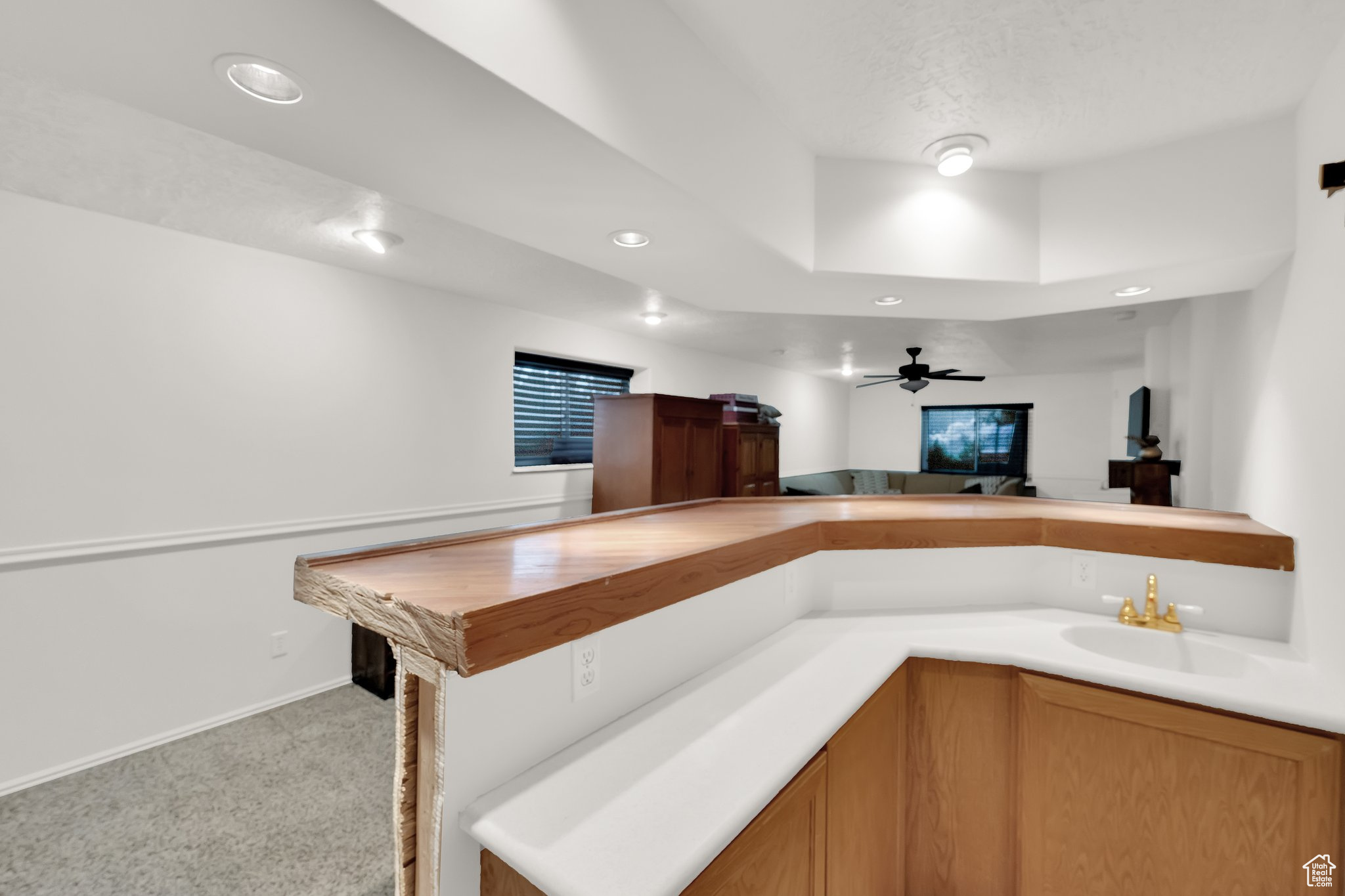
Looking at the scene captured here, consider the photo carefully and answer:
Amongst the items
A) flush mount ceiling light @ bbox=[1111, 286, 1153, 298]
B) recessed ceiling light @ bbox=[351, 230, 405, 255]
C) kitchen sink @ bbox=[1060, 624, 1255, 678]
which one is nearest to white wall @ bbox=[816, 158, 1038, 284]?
flush mount ceiling light @ bbox=[1111, 286, 1153, 298]

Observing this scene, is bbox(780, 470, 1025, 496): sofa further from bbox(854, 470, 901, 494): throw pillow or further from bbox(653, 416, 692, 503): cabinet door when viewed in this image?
bbox(653, 416, 692, 503): cabinet door

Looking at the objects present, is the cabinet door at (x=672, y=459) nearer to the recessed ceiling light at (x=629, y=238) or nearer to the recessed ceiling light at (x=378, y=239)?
the recessed ceiling light at (x=378, y=239)

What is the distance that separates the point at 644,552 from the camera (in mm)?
1279

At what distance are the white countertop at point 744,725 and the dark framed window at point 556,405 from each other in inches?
118

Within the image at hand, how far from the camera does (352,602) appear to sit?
0.95 metres

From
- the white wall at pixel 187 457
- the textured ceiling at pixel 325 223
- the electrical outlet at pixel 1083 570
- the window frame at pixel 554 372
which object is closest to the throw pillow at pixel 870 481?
the textured ceiling at pixel 325 223

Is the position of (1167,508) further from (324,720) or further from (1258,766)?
(324,720)

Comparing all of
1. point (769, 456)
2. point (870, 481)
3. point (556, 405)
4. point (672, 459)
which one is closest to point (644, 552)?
point (672, 459)

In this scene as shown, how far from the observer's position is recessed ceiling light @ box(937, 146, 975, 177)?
1.71 metres

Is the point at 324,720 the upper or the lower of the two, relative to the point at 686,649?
lower

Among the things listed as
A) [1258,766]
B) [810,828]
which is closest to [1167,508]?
[1258,766]

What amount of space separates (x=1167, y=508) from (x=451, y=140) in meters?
2.76

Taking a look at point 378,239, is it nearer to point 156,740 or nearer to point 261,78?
point 261,78

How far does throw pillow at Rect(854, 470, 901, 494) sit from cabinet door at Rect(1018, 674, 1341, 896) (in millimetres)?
7270
